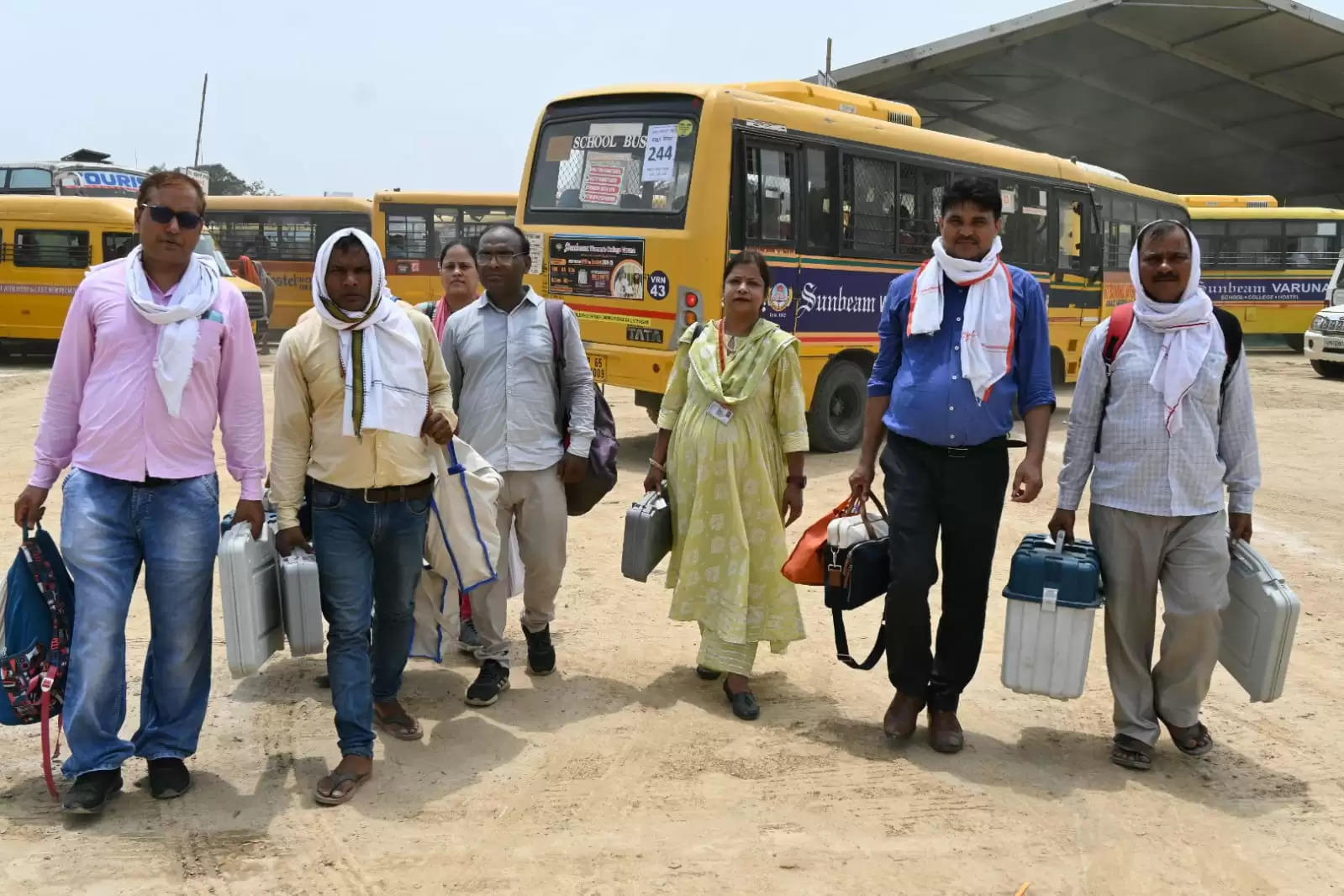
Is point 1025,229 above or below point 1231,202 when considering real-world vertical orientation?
below

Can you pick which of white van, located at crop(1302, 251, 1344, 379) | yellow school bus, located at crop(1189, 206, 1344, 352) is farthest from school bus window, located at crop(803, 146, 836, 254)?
yellow school bus, located at crop(1189, 206, 1344, 352)

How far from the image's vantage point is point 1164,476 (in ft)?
11.5

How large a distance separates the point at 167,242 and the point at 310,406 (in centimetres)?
61

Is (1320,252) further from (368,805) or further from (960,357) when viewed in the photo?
(368,805)

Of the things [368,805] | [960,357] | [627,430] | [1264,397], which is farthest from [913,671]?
[1264,397]

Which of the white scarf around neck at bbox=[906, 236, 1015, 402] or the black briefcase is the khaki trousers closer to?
the black briefcase

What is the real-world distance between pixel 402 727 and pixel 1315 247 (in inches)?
894

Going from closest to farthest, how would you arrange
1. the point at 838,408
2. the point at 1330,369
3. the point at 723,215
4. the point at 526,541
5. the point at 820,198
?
1. the point at 526,541
2. the point at 723,215
3. the point at 820,198
4. the point at 838,408
5. the point at 1330,369

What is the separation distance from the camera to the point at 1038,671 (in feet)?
11.9

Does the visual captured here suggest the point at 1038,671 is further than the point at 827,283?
No

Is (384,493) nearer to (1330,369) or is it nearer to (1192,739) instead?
(1192,739)

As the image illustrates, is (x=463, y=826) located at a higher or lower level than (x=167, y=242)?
lower

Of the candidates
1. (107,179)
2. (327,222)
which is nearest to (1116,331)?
(327,222)

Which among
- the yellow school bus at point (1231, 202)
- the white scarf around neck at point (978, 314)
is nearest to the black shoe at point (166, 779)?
the white scarf around neck at point (978, 314)
